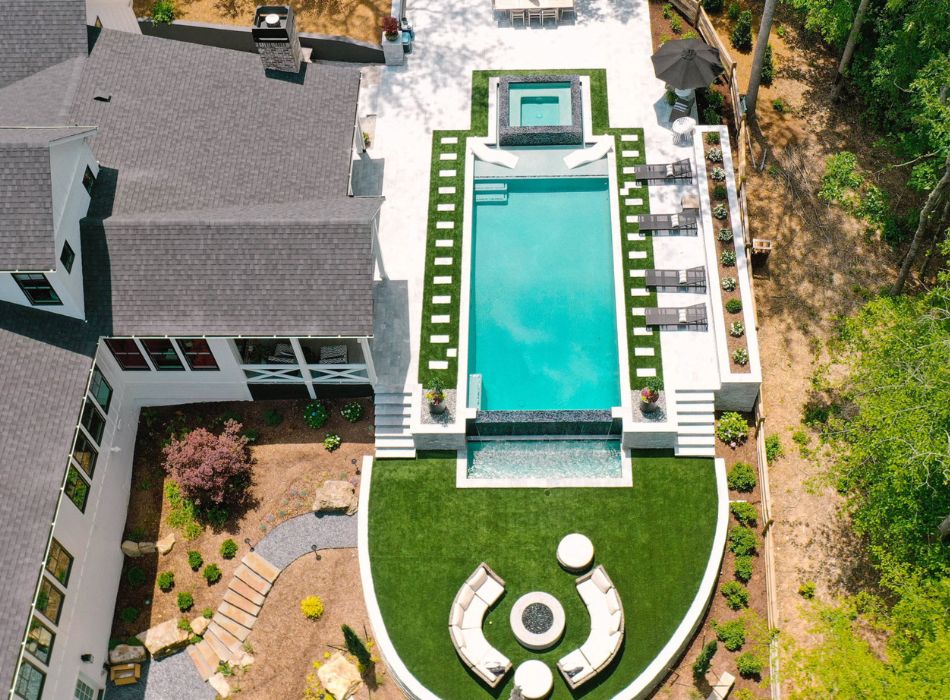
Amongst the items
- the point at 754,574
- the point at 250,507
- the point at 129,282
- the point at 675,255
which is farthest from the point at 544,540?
the point at 129,282

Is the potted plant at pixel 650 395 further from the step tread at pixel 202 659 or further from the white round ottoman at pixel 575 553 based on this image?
the step tread at pixel 202 659

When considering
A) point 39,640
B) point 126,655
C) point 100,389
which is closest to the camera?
point 39,640

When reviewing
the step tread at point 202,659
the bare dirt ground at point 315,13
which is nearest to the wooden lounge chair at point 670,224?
the bare dirt ground at point 315,13

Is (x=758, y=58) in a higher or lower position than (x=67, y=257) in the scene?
higher

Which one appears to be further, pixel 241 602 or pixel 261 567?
pixel 261 567

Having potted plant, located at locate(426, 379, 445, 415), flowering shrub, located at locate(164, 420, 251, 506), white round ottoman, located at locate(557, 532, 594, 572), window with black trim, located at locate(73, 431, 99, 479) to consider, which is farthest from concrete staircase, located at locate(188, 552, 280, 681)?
white round ottoman, located at locate(557, 532, 594, 572)

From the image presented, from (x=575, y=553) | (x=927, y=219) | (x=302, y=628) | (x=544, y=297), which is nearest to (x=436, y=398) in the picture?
(x=544, y=297)

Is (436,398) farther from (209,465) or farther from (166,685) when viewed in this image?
(166,685)

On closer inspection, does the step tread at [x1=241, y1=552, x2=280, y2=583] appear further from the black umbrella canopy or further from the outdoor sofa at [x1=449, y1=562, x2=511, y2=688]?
the black umbrella canopy
